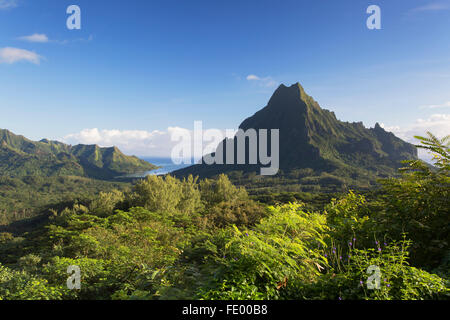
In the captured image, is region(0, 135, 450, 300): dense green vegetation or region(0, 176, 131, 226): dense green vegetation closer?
region(0, 135, 450, 300): dense green vegetation

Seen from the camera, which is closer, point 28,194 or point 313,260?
point 313,260

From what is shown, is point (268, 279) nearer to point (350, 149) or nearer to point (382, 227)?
point (382, 227)

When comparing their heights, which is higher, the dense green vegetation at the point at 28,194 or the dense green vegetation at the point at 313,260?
the dense green vegetation at the point at 313,260

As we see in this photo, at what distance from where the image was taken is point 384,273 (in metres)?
2.57

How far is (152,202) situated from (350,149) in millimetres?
207277

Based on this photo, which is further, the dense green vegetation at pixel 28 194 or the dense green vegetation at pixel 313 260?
the dense green vegetation at pixel 28 194

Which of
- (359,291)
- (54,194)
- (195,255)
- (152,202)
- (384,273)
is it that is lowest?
(54,194)

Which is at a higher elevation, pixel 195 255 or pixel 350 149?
pixel 350 149

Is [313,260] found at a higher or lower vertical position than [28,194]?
higher

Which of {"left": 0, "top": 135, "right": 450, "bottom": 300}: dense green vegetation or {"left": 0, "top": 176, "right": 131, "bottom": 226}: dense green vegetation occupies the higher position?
{"left": 0, "top": 135, "right": 450, "bottom": 300}: dense green vegetation
